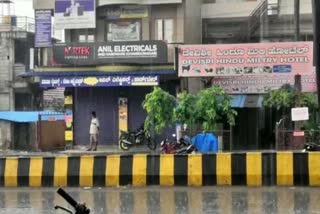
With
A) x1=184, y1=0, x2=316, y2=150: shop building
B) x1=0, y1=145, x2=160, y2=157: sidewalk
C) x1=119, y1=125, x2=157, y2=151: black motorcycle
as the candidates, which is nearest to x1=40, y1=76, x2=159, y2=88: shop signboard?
x1=184, y1=0, x2=316, y2=150: shop building

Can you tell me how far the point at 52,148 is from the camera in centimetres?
2844

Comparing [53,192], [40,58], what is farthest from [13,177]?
[40,58]

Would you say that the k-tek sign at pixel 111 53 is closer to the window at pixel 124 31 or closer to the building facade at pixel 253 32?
the window at pixel 124 31

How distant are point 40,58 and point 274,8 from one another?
38.5ft

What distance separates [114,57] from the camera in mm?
27328

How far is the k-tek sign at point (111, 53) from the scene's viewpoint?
26984 millimetres

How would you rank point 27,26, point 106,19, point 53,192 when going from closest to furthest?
point 53,192 → point 106,19 → point 27,26

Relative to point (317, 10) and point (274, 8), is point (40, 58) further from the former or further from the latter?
point (317, 10)

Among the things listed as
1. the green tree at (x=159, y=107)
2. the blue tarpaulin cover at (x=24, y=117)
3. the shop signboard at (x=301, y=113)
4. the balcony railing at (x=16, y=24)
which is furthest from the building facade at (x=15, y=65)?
the shop signboard at (x=301, y=113)

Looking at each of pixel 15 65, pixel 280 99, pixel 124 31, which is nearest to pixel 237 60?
pixel 280 99

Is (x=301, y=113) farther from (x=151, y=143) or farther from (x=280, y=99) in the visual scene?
(x=151, y=143)

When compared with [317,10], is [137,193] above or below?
below

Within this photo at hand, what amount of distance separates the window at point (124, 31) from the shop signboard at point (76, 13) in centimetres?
99

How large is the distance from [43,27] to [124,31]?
4.13 metres
